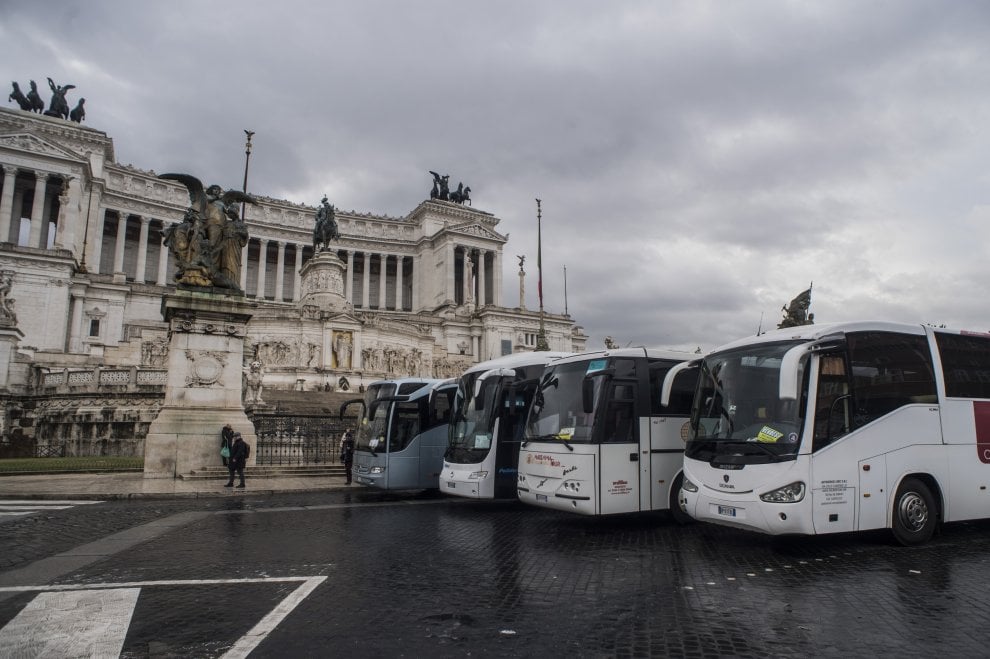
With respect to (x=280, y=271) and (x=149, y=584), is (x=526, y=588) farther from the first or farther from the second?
(x=280, y=271)

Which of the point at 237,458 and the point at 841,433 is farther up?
the point at 841,433

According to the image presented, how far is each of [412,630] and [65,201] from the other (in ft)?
234

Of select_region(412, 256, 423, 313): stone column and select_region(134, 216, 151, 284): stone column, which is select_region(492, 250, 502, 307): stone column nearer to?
select_region(412, 256, 423, 313): stone column

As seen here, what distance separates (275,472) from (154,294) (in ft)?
168

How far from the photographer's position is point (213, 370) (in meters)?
17.2

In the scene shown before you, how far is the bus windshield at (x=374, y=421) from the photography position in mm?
15711

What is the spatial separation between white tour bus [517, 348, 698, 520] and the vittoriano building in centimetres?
2081

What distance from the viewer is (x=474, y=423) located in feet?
44.4

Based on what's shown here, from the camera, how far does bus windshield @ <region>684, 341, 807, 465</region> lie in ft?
27.3

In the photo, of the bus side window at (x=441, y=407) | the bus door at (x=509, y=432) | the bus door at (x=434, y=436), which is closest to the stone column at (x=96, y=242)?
the bus side window at (x=441, y=407)

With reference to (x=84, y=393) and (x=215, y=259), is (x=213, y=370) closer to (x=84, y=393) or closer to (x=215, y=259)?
(x=215, y=259)

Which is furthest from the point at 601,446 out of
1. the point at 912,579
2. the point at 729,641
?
the point at 729,641

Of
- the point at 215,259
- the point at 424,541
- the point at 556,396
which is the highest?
the point at 215,259

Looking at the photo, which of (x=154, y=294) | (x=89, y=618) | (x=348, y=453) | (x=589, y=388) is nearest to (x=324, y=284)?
(x=154, y=294)
